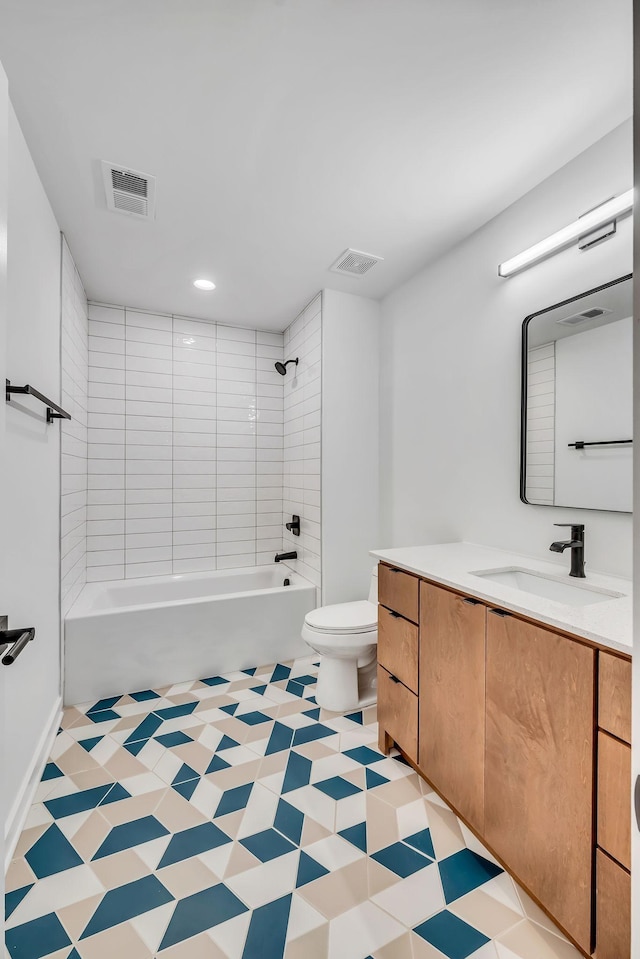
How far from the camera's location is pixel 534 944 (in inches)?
42.3

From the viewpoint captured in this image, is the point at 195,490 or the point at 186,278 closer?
the point at 186,278

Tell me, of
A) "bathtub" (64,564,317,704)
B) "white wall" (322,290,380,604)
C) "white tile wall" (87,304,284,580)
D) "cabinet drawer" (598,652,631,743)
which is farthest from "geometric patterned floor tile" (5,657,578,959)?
"white tile wall" (87,304,284,580)

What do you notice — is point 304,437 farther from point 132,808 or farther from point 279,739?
point 132,808

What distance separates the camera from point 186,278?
269 cm

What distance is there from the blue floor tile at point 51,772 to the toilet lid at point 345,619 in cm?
124

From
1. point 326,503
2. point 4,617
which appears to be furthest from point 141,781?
point 326,503

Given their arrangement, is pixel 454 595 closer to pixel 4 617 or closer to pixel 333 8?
pixel 4 617

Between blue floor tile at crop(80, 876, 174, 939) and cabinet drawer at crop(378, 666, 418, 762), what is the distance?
36.6 inches

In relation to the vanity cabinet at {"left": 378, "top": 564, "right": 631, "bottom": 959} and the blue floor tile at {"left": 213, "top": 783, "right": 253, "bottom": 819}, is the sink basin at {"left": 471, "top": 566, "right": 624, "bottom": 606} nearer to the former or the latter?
the vanity cabinet at {"left": 378, "top": 564, "right": 631, "bottom": 959}

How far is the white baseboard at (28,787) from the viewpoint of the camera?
1347 mm

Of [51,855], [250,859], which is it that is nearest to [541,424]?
[250,859]

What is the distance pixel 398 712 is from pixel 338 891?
634 mm

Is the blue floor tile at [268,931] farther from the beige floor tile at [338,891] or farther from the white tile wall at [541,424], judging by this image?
the white tile wall at [541,424]

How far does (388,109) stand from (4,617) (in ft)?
6.21
